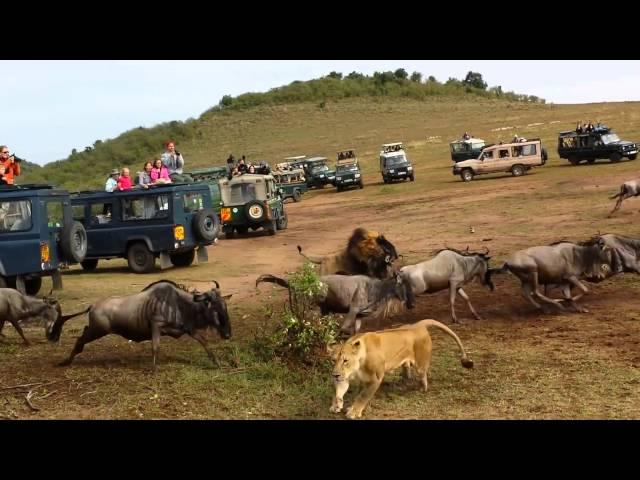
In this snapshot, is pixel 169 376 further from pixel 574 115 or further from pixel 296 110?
pixel 296 110

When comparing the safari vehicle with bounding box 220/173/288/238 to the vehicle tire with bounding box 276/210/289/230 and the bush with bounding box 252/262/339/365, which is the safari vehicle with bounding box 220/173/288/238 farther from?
the bush with bounding box 252/262/339/365

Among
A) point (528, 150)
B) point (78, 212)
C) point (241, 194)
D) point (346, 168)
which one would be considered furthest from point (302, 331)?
point (346, 168)

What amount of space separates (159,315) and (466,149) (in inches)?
1367

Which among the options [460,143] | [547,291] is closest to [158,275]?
[547,291]

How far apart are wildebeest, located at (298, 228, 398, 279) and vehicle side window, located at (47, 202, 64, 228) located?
5.36 m

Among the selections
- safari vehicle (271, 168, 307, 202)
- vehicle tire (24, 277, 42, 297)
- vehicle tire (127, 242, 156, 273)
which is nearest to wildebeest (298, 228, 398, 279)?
vehicle tire (24, 277, 42, 297)

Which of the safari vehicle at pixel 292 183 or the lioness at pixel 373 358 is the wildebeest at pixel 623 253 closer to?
the lioness at pixel 373 358

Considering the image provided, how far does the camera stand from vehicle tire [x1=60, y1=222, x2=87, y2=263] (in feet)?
51.9

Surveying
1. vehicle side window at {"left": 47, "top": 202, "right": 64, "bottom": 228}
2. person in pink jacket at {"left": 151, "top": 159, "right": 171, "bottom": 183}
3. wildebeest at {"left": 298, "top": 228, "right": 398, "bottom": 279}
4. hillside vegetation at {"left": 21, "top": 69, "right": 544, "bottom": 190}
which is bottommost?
wildebeest at {"left": 298, "top": 228, "right": 398, "bottom": 279}

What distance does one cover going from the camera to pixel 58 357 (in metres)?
10.9

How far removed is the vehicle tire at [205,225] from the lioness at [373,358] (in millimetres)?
11217

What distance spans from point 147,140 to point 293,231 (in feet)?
156

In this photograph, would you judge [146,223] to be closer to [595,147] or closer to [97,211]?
[97,211]

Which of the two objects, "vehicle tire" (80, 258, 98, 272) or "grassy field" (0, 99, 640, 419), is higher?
"vehicle tire" (80, 258, 98, 272)
